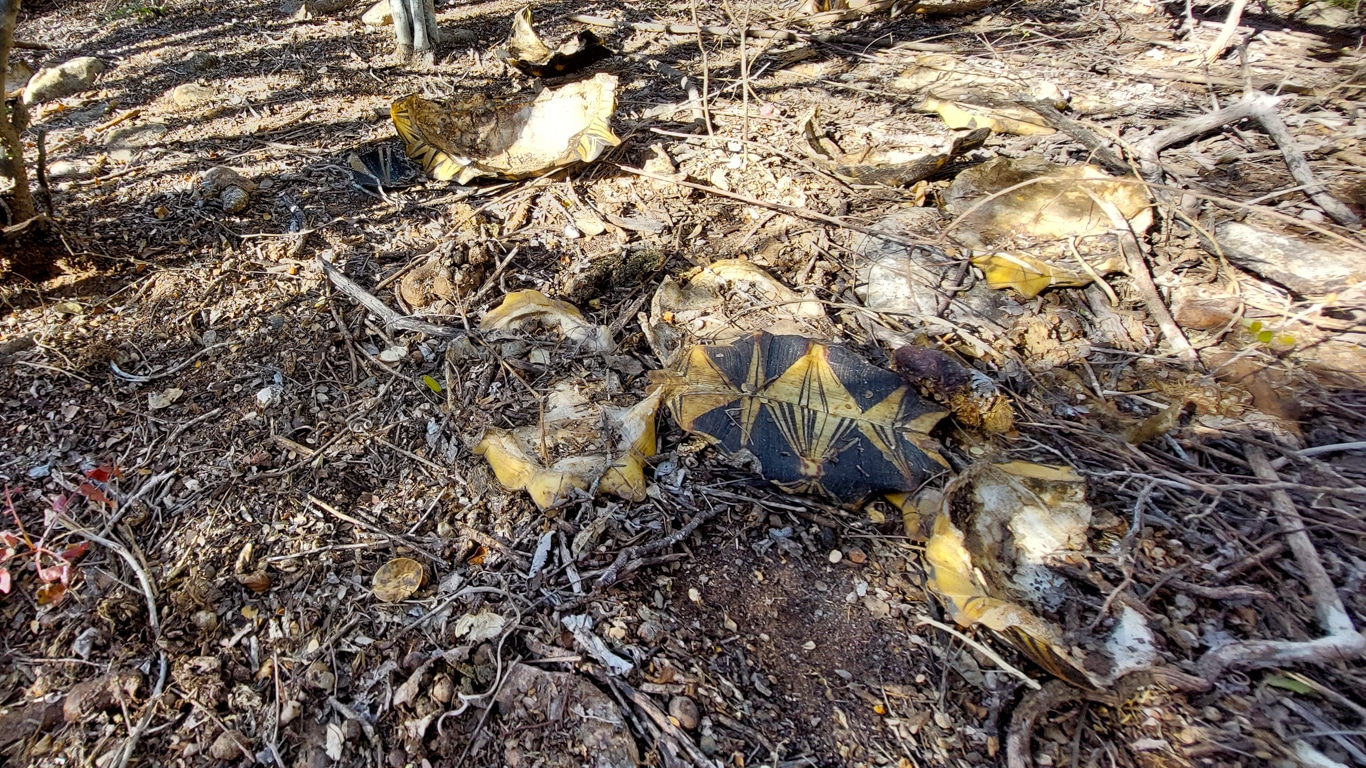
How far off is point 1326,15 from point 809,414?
543 cm

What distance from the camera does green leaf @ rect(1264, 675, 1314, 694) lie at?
1.60 m

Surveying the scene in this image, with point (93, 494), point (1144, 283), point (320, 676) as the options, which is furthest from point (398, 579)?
point (1144, 283)

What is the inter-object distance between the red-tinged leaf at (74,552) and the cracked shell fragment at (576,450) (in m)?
1.15

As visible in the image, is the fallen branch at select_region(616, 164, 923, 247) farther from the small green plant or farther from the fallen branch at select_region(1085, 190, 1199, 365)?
the small green plant

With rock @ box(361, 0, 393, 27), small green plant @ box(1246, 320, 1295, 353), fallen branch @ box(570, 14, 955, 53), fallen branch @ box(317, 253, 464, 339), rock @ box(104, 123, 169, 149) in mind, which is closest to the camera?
small green plant @ box(1246, 320, 1295, 353)

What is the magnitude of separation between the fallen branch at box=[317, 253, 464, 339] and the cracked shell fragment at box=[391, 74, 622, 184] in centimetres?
85

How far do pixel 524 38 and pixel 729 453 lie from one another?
3688mm

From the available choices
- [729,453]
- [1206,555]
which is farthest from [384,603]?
[1206,555]

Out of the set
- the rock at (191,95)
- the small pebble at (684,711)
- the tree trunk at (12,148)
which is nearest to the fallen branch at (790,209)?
the small pebble at (684,711)

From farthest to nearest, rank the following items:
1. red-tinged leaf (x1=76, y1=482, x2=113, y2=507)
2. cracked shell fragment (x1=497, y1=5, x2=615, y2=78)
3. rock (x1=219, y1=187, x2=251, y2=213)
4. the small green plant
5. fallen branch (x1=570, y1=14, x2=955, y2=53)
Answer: fallen branch (x1=570, y1=14, x2=955, y2=53), cracked shell fragment (x1=497, y1=5, x2=615, y2=78), rock (x1=219, y1=187, x2=251, y2=213), the small green plant, red-tinged leaf (x1=76, y1=482, x2=113, y2=507)

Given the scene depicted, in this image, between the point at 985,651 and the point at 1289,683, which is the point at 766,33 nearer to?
the point at 985,651

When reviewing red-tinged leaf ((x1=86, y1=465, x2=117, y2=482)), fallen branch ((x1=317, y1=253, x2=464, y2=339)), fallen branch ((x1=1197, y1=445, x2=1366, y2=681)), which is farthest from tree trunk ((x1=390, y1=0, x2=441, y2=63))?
fallen branch ((x1=1197, y1=445, x2=1366, y2=681))

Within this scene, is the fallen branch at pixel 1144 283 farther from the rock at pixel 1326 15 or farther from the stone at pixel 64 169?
the stone at pixel 64 169

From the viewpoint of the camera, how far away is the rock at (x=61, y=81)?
13.8 feet
